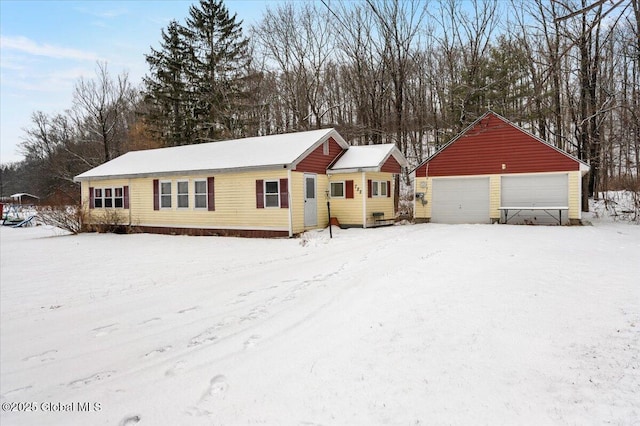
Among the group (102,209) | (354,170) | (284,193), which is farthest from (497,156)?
(102,209)

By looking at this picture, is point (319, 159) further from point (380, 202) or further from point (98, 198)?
point (98, 198)

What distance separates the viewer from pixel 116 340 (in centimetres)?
493

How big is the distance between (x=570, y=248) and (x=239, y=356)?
28.3 feet

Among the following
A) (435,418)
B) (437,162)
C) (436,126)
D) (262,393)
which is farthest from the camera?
(436,126)

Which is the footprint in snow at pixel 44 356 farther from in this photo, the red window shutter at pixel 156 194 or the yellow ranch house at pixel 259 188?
the red window shutter at pixel 156 194

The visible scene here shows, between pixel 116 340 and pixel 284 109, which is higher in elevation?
pixel 284 109

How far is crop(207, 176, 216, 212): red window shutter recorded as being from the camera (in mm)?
17031

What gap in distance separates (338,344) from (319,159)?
12912 mm

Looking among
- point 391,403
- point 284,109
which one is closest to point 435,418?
point 391,403

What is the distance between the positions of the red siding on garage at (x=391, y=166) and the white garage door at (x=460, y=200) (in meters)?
1.87

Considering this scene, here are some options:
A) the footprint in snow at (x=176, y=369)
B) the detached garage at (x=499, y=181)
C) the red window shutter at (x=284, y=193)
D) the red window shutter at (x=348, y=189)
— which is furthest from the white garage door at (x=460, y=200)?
the footprint in snow at (x=176, y=369)

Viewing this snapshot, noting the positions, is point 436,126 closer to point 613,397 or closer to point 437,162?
point 437,162

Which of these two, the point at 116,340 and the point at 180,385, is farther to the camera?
the point at 116,340

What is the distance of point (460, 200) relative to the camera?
59.2 feet
